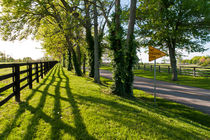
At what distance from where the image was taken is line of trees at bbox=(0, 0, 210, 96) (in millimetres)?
6648

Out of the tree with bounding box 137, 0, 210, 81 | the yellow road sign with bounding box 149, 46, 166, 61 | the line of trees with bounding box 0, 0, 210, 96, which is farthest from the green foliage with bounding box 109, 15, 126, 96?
the tree with bounding box 137, 0, 210, 81

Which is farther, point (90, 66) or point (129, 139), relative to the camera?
point (90, 66)

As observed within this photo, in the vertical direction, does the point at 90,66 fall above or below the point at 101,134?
above

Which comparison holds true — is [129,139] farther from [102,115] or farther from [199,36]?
[199,36]

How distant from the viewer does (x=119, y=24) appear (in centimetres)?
677

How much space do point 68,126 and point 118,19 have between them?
20.4 ft

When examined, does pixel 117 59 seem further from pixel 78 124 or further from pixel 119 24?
pixel 78 124

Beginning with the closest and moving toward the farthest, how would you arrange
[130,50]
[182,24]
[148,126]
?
[148,126], [130,50], [182,24]

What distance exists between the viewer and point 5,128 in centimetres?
278

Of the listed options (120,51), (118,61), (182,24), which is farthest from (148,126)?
(182,24)

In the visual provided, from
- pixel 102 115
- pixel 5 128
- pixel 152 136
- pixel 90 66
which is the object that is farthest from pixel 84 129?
pixel 90 66

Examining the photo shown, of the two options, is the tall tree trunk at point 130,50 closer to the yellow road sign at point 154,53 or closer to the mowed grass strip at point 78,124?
the yellow road sign at point 154,53

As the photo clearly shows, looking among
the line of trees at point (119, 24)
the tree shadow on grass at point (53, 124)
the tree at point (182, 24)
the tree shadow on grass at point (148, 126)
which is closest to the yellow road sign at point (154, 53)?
the line of trees at point (119, 24)

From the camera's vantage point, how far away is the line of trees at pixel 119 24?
6648 millimetres
